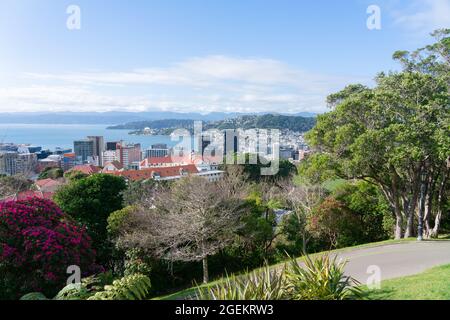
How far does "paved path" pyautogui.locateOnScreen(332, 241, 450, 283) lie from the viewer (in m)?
7.62

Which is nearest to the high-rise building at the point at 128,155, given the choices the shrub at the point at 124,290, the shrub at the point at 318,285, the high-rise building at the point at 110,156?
the high-rise building at the point at 110,156

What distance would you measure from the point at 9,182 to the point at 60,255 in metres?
23.0

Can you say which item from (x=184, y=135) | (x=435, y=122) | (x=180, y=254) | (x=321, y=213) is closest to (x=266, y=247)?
(x=321, y=213)

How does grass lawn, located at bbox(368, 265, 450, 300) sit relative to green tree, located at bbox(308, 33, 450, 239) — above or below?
below

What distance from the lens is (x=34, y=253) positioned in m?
8.78

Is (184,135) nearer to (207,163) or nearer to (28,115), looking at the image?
(207,163)

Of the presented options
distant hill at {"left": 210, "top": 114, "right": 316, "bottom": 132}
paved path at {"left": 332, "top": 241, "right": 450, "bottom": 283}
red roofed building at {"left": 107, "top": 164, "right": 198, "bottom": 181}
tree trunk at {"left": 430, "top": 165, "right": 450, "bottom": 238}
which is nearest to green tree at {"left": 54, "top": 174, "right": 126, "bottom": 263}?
paved path at {"left": 332, "top": 241, "right": 450, "bottom": 283}

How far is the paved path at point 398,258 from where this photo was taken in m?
7.62

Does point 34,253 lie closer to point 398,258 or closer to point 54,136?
point 398,258

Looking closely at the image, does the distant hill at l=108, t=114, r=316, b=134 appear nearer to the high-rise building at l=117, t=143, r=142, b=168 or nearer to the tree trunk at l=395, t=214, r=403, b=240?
the high-rise building at l=117, t=143, r=142, b=168

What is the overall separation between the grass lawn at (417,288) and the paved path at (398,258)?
0.70m

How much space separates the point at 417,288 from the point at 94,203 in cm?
1116

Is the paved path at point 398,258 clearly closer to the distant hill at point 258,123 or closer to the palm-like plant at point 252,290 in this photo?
the palm-like plant at point 252,290

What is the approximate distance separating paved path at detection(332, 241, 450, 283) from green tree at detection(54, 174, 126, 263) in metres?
8.17
